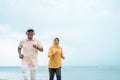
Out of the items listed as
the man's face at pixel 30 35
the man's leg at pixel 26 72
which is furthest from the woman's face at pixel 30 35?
the man's leg at pixel 26 72

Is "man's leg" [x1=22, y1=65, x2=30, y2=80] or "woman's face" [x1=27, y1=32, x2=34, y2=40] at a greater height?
"woman's face" [x1=27, y1=32, x2=34, y2=40]

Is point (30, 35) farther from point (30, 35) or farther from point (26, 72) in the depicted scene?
point (26, 72)

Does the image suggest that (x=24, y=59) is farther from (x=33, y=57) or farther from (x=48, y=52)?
(x=48, y=52)

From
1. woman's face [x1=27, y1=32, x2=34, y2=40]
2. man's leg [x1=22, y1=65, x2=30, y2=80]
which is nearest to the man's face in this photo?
woman's face [x1=27, y1=32, x2=34, y2=40]

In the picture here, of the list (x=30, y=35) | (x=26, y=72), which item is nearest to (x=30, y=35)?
(x=30, y=35)

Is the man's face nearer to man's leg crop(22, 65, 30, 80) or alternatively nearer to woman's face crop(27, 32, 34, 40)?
woman's face crop(27, 32, 34, 40)

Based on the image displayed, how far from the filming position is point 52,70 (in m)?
16.5

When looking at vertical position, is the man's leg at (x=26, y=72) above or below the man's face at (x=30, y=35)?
below

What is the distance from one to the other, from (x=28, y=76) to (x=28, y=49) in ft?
2.58

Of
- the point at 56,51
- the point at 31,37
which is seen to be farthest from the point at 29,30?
the point at 56,51

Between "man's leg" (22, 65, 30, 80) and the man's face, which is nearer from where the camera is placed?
"man's leg" (22, 65, 30, 80)

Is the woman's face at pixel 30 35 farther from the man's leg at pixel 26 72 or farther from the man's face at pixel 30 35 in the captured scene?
the man's leg at pixel 26 72

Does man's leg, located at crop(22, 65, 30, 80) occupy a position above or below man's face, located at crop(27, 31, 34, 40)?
below

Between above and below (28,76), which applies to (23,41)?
above
